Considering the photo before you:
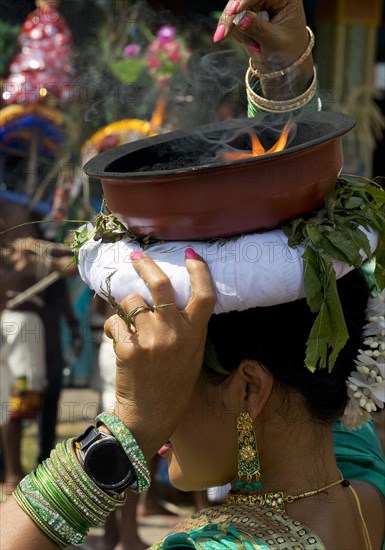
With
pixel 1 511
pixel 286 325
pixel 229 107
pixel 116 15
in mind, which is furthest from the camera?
pixel 116 15

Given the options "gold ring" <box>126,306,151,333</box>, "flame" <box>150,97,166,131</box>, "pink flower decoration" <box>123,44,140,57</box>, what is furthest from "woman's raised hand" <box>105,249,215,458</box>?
"pink flower decoration" <box>123,44,140,57</box>

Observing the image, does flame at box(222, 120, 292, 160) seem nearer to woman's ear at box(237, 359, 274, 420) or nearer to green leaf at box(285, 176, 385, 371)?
green leaf at box(285, 176, 385, 371)

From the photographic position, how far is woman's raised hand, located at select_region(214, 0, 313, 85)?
1864 mm

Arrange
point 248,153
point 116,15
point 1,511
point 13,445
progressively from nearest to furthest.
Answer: point 1,511
point 248,153
point 13,445
point 116,15

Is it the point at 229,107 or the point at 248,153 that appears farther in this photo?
the point at 229,107

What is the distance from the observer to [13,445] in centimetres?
565

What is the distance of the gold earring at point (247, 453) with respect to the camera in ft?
6.04

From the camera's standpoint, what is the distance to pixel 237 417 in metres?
1.84

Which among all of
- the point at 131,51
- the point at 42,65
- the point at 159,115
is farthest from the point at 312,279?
the point at 42,65

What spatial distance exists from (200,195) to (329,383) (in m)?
0.54

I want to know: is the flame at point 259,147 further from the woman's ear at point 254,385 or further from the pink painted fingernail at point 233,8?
the woman's ear at point 254,385

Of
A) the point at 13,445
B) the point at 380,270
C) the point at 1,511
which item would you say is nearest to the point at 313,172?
the point at 380,270

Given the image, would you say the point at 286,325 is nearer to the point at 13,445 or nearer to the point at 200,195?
the point at 200,195

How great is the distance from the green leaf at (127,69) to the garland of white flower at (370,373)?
3866mm
